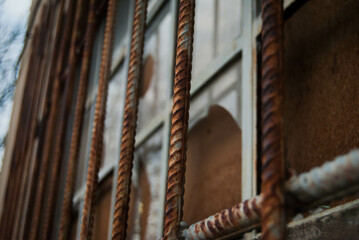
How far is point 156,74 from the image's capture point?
4.88 ft

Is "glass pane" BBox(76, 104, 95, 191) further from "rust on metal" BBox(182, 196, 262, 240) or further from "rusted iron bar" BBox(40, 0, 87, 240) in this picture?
"rust on metal" BBox(182, 196, 262, 240)

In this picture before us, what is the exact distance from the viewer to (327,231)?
54 centimetres

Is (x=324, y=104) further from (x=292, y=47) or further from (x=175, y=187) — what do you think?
(x=175, y=187)

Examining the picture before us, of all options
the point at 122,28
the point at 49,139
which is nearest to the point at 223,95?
the point at 49,139

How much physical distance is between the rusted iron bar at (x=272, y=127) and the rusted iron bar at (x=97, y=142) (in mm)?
561

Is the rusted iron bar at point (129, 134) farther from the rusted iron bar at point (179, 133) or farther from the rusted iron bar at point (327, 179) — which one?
the rusted iron bar at point (327, 179)

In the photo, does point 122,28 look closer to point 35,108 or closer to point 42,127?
point 42,127

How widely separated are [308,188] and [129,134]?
0.45 m

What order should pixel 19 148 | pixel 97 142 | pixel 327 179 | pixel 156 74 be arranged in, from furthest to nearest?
1. pixel 19 148
2. pixel 156 74
3. pixel 97 142
4. pixel 327 179

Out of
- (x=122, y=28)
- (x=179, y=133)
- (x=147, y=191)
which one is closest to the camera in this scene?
(x=179, y=133)

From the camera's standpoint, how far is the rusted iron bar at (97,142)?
0.89 m

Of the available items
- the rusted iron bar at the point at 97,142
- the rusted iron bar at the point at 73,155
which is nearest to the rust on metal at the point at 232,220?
the rusted iron bar at the point at 97,142

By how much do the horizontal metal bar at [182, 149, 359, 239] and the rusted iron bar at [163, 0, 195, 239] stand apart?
0.07 metres

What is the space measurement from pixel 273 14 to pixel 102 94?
0.65m
